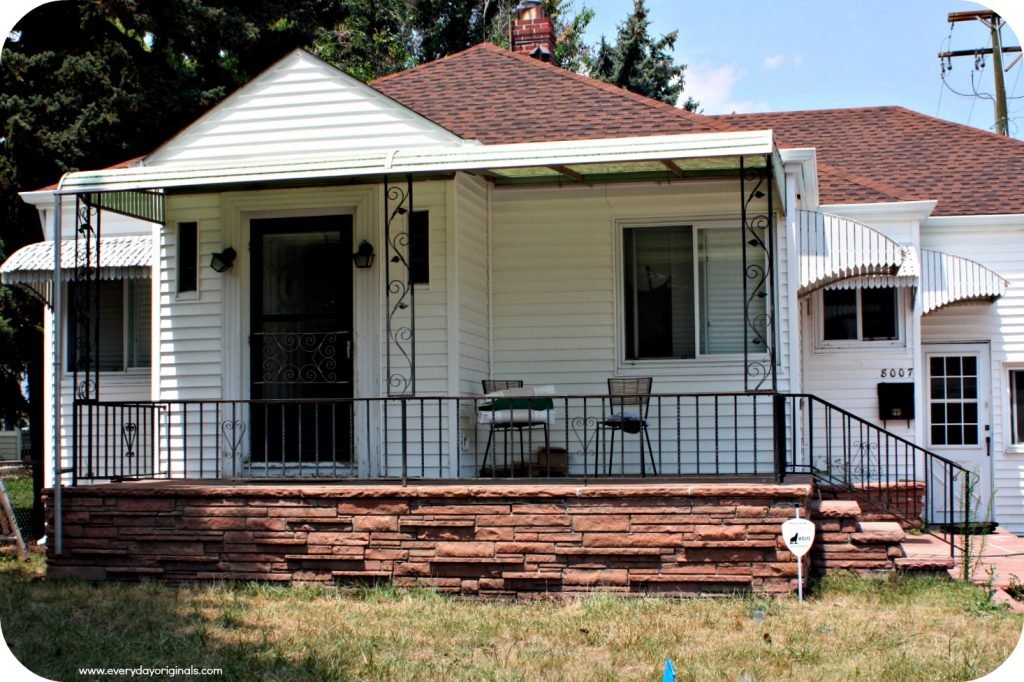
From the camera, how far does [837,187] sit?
13.5 meters

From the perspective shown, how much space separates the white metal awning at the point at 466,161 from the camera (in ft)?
28.5

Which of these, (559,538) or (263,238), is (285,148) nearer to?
(263,238)

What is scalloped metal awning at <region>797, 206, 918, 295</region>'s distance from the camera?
1145 centimetres

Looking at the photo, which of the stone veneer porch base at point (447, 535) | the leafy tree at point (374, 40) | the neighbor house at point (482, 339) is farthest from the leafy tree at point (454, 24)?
the stone veneer porch base at point (447, 535)

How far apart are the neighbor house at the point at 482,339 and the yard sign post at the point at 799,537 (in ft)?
0.91

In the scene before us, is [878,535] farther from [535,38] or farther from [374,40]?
[374,40]

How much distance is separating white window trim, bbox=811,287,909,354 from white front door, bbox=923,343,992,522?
34.1 inches

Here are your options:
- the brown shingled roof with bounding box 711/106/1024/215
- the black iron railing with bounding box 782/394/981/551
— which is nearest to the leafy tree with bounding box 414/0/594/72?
the brown shingled roof with bounding box 711/106/1024/215

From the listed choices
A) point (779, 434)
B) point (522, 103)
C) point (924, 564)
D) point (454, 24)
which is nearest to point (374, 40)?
point (454, 24)

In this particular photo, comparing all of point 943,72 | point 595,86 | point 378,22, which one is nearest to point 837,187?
point 595,86

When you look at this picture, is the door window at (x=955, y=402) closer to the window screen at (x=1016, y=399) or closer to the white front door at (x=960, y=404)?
the white front door at (x=960, y=404)

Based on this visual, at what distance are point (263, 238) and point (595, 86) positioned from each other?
3.93 meters

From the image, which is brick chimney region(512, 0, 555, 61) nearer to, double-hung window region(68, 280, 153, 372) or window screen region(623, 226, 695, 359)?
window screen region(623, 226, 695, 359)

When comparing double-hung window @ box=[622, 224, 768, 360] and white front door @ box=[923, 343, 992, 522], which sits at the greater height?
double-hung window @ box=[622, 224, 768, 360]
